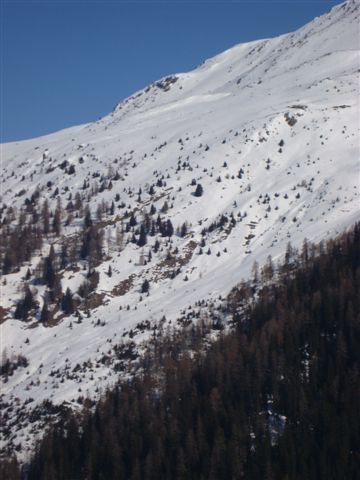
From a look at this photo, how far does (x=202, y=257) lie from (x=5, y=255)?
49.6 meters

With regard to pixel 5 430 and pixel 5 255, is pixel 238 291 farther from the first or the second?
pixel 5 255

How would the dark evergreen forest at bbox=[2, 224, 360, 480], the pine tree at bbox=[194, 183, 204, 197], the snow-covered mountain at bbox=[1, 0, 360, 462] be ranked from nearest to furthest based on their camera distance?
the dark evergreen forest at bbox=[2, 224, 360, 480] < the snow-covered mountain at bbox=[1, 0, 360, 462] < the pine tree at bbox=[194, 183, 204, 197]

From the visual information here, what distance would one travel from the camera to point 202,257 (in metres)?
150

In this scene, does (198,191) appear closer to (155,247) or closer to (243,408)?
(155,247)

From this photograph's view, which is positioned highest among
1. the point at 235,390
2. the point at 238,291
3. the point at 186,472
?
the point at 238,291

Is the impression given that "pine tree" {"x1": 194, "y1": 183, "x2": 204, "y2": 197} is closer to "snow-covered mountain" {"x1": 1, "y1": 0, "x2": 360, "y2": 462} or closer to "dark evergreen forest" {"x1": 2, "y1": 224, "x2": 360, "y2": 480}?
"snow-covered mountain" {"x1": 1, "y1": 0, "x2": 360, "y2": 462}

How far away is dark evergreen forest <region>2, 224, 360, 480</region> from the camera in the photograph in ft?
272

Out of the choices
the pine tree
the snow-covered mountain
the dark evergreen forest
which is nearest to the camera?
the dark evergreen forest

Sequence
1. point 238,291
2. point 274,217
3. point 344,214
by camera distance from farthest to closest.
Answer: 1. point 274,217
2. point 344,214
3. point 238,291

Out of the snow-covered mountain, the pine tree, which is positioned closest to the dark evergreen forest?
the snow-covered mountain

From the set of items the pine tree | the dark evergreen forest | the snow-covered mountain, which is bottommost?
the dark evergreen forest

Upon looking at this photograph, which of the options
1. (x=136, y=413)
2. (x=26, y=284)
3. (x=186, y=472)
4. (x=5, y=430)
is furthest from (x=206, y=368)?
(x=26, y=284)

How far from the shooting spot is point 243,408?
92.2 metres

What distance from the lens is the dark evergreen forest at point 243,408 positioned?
82875 millimetres
